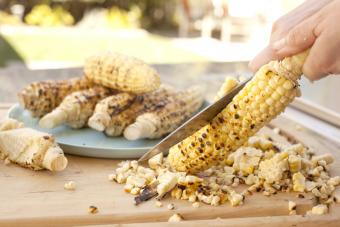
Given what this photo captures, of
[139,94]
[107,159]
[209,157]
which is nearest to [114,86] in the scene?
[139,94]

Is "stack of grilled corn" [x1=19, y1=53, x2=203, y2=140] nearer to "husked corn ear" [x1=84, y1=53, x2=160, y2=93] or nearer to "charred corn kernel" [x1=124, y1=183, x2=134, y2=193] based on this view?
"husked corn ear" [x1=84, y1=53, x2=160, y2=93]

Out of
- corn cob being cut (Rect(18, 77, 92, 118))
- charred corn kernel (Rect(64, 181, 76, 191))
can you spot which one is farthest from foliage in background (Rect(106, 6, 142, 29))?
charred corn kernel (Rect(64, 181, 76, 191))

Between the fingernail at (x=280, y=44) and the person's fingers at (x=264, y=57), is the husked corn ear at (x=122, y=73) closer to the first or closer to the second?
the person's fingers at (x=264, y=57)

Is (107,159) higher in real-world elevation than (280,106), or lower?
lower

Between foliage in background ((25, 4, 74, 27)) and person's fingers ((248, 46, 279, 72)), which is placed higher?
person's fingers ((248, 46, 279, 72))

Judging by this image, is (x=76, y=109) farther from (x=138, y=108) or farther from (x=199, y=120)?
(x=199, y=120)

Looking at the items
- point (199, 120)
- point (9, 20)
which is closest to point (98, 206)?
point (199, 120)

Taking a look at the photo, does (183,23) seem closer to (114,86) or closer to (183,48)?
(183,48)
